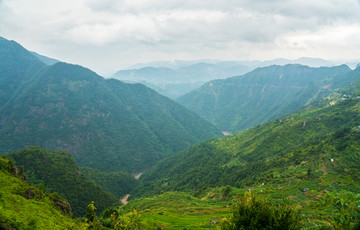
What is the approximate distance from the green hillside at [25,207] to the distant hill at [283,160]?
63.5 metres

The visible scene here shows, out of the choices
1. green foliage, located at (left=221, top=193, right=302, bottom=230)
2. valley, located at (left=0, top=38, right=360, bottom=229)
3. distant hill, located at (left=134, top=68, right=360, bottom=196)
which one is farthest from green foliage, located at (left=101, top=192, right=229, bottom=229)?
distant hill, located at (left=134, top=68, right=360, bottom=196)

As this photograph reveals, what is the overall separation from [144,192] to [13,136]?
138906 mm

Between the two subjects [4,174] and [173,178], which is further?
[173,178]

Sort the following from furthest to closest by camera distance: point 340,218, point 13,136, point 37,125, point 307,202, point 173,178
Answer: point 37,125 < point 13,136 < point 173,178 < point 307,202 < point 340,218

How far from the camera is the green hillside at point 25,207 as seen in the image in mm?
27453

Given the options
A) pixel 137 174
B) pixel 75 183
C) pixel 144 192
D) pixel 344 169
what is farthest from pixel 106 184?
pixel 344 169

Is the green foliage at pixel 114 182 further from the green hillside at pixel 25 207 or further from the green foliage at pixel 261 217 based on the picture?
the green foliage at pixel 261 217

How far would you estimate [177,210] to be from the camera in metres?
64.1

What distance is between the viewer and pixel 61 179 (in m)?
94.6

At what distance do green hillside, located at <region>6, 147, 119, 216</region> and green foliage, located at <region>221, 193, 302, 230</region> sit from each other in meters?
81.2

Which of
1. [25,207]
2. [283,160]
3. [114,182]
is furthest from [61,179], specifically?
[283,160]

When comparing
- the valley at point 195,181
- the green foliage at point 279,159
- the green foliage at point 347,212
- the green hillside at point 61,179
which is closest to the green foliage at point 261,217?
the valley at point 195,181

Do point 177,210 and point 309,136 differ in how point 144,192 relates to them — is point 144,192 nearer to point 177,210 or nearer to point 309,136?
point 177,210

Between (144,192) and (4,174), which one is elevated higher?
(4,174)
